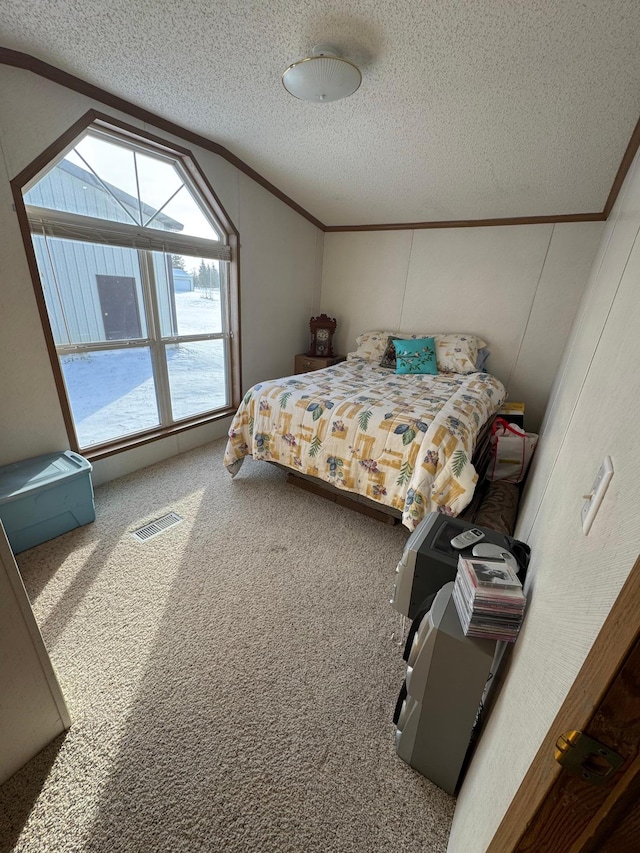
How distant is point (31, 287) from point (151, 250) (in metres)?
0.85

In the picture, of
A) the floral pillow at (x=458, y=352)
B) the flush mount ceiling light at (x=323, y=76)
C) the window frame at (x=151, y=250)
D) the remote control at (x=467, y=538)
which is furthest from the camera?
the floral pillow at (x=458, y=352)

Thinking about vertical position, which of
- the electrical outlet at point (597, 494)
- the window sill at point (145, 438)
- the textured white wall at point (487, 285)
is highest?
the textured white wall at point (487, 285)

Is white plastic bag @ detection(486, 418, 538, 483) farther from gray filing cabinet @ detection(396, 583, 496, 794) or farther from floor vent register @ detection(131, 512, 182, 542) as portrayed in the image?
floor vent register @ detection(131, 512, 182, 542)

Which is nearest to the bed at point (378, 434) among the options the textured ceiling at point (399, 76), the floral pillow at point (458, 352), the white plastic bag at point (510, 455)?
the white plastic bag at point (510, 455)

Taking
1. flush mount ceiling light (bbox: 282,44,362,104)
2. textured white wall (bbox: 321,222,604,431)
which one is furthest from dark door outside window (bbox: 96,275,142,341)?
textured white wall (bbox: 321,222,604,431)

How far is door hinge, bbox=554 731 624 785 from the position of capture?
38 centimetres

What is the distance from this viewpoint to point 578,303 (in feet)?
9.83

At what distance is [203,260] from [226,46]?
143 centimetres

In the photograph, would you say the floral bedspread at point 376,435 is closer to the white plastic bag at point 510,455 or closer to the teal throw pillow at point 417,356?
the white plastic bag at point 510,455

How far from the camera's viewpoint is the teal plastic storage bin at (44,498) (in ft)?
5.78

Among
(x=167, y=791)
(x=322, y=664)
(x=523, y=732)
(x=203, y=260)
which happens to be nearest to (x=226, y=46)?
(x=203, y=260)

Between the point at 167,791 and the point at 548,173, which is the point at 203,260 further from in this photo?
the point at 167,791

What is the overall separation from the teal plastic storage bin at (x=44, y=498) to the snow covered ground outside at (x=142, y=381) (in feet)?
1.42

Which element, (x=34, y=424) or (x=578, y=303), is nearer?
(x=34, y=424)
